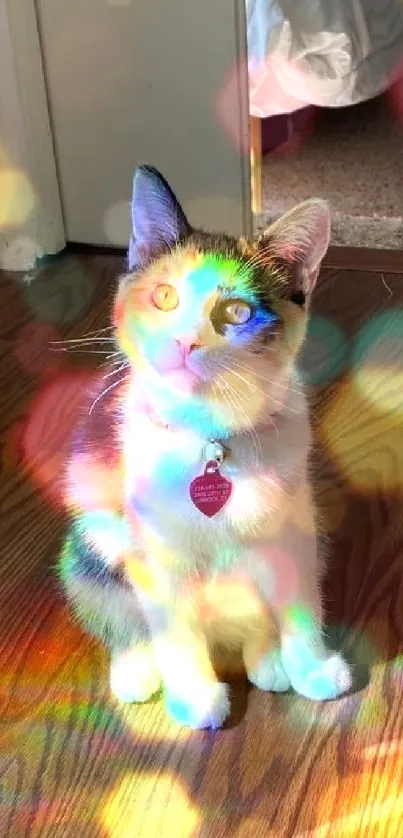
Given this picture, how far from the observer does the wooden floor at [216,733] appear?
0.93m

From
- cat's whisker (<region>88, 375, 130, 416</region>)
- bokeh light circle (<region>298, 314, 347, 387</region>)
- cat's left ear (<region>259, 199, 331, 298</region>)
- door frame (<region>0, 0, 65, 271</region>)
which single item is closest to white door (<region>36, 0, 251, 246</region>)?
door frame (<region>0, 0, 65, 271</region>)

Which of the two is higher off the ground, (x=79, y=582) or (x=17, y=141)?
(x=17, y=141)

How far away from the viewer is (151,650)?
106 cm

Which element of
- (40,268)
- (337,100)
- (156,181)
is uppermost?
(156,181)

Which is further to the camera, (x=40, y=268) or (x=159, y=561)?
(x=40, y=268)

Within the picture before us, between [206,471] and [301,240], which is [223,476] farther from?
[301,240]

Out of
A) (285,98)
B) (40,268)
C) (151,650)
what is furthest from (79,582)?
(285,98)

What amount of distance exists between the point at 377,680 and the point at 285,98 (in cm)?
176

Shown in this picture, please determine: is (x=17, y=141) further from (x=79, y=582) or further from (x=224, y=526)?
(x=224, y=526)

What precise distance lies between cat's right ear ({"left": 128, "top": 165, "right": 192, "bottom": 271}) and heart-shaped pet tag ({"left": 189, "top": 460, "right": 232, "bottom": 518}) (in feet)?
0.70

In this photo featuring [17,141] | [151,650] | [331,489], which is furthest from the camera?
[17,141]

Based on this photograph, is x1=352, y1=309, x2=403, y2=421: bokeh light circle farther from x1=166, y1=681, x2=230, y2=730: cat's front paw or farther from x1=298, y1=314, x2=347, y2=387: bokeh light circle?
x1=166, y1=681, x2=230, y2=730: cat's front paw

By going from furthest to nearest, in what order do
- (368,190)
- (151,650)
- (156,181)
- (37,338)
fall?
(368,190) < (37,338) < (151,650) < (156,181)

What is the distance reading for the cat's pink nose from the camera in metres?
0.83
